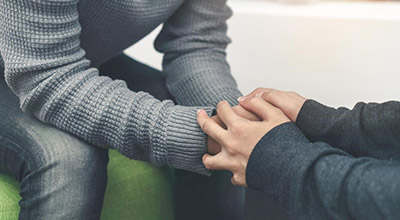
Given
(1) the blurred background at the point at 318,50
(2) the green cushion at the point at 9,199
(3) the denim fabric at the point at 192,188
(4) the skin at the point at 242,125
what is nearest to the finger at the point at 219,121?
(4) the skin at the point at 242,125

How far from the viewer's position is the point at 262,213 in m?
1.36

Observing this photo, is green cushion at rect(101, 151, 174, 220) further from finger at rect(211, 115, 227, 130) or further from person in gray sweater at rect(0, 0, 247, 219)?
finger at rect(211, 115, 227, 130)

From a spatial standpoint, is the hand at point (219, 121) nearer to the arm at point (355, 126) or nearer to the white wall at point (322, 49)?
the arm at point (355, 126)

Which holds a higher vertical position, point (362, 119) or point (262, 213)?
point (362, 119)

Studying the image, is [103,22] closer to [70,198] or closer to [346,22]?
[70,198]

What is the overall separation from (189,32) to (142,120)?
13.2 inches

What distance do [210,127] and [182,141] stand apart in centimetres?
5

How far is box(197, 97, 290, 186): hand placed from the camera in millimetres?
728

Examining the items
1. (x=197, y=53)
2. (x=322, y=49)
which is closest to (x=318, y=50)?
(x=322, y=49)

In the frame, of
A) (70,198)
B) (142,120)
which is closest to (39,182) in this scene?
(70,198)

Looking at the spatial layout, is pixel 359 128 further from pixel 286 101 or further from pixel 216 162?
pixel 216 162

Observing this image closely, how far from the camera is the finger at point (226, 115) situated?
77 cm

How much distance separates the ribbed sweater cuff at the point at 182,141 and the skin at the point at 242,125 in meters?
0.02

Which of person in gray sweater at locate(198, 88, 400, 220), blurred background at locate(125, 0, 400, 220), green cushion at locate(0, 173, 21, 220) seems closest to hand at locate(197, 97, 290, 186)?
person in gray sweater at locate(198, 88, 400, 220)
